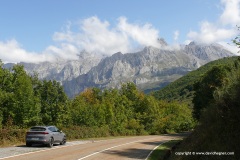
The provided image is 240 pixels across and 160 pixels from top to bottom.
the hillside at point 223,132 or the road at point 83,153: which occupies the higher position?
the hillside at point 223,132

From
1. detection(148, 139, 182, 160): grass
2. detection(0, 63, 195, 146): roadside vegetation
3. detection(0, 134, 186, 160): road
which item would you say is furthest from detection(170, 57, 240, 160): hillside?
detection(0, 63, 195, 146): roadside vegetation

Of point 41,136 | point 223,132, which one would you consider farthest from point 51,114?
point 223,132

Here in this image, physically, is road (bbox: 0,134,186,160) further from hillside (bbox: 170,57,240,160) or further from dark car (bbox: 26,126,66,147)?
hillside (bbox: 170,57,240,160)

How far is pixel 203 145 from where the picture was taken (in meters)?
11.4

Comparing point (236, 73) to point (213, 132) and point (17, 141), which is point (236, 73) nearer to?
point (213, 132)

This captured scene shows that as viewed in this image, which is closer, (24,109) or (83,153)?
(83,153)

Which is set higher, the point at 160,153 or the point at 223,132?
the point at 223,132

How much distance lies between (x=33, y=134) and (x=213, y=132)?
14581 millimetres

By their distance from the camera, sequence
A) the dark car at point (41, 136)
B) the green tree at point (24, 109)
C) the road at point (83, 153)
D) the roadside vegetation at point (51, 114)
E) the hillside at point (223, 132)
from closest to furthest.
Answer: the hillside at point (223, 132) < the road at point (83, 153) < the dark car at point (41, 136) < the roadside vegetation at point (51, 114) < the green tree at point (24, 109)

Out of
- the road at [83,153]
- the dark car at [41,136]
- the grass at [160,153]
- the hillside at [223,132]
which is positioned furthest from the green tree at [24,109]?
the hillside at [223,132]

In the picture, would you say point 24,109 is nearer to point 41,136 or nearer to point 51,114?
point 51,114

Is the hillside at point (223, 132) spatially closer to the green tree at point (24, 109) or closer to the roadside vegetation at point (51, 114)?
the roadside vegetation at point (51, 114)

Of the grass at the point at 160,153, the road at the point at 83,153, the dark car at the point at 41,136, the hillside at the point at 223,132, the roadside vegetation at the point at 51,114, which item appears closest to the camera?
the hillside at the point at 223,132

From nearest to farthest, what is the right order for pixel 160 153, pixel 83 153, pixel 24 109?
1. pixel 83 153
2. pixel 160 153
3. pixel 24 109
